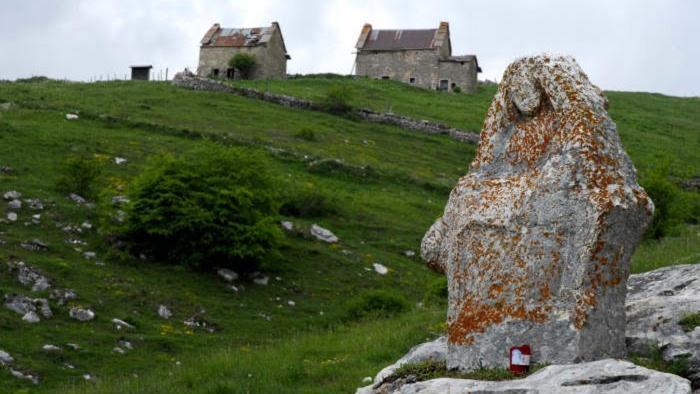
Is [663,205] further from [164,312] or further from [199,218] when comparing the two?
[164,312]

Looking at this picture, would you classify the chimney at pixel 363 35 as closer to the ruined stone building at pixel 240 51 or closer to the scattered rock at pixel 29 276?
the ruined stone building at pixel 240 51

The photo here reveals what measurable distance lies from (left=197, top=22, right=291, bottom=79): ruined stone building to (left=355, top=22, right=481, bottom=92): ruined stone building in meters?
10.9

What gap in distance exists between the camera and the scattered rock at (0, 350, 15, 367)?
23587mm

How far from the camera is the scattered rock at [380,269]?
38394 mm

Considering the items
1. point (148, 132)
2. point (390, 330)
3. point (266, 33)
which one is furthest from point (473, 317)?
point (266, 33)

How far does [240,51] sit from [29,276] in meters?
66.9

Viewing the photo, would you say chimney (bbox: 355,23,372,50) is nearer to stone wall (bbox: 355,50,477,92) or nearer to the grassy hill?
stone wall (bbox: 355,50,477,92)

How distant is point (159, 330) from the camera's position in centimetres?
2880

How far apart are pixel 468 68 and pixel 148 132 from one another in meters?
51.3

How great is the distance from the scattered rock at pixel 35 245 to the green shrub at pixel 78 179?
6.16 m

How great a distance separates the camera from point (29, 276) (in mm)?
30281

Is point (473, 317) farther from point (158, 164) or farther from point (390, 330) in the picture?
point (158, 164)

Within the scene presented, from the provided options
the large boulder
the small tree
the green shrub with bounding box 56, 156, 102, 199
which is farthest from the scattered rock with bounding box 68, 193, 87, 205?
the small tree

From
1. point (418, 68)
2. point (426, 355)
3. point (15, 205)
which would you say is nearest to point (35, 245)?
point (15, 205)
